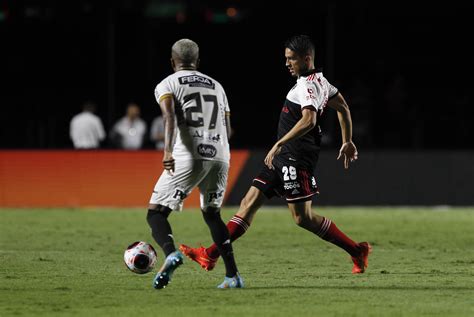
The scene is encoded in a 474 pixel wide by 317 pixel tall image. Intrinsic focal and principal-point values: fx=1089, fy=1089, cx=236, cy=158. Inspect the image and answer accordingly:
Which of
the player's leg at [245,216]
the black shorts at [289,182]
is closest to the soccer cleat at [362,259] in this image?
the black shorts at [289,182]

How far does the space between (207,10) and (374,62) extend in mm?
5004

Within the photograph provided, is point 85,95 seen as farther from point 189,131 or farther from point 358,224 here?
point 189,131

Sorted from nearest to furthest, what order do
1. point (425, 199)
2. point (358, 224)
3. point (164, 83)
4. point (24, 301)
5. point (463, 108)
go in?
point (24, 301), point (164, 83), point (358, 224), point (425, 199), point (463, 108)

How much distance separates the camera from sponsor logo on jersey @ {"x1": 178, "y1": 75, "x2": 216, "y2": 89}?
353 inches

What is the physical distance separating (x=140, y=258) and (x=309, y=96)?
2052 mm

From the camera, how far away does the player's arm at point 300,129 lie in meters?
9.29

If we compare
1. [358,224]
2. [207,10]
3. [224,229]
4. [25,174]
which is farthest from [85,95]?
[224,229]

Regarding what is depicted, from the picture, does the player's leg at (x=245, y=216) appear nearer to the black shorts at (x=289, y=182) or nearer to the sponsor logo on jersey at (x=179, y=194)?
the black shorts at (x=289, y=182)

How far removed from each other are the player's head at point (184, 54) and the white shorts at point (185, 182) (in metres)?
0.81

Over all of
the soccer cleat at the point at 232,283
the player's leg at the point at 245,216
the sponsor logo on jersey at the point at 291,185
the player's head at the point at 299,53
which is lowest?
the soccer cleat at the point at 232,283

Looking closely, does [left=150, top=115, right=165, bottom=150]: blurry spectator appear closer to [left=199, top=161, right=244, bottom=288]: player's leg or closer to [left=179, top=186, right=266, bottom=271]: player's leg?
[left=179, top=186, right=266, bottom=271]: player's leg

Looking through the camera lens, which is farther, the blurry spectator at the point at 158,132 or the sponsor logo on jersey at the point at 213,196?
the blurry spectator at the point at 158,132

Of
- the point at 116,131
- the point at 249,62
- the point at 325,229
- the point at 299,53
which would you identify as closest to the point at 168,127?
the point at 299,53

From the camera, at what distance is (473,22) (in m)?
31.6
